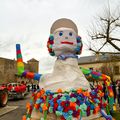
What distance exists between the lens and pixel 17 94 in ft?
59.7

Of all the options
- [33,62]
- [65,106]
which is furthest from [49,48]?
[33,62]

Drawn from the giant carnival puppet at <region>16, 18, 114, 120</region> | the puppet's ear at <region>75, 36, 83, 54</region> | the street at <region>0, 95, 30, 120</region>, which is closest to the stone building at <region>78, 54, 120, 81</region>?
the street at <region>0, 95, 30, 120</region>

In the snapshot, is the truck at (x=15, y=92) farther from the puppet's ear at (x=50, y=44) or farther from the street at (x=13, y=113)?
the puppet's ear at (x=50, y=44)

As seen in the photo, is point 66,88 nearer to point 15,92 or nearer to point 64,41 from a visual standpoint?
point 64,41

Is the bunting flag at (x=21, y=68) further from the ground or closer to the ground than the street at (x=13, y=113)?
further from the ground

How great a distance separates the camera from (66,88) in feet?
12.1

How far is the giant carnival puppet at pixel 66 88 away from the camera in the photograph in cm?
355

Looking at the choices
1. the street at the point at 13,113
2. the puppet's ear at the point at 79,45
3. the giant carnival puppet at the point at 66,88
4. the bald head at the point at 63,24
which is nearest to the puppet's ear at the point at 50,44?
the giant carnival puppet at the point at 66,88

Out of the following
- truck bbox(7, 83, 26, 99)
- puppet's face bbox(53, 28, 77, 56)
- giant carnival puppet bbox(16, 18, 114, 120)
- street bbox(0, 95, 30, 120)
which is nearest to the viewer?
giant carnival puppet bbox(16, 18, 114, 120)

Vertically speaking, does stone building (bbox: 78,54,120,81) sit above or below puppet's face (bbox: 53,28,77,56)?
above

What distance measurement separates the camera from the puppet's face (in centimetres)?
405

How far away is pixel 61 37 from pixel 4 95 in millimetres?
10277

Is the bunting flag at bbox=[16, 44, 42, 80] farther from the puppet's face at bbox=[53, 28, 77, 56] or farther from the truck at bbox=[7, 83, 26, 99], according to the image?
the truck at bbox=[7, 83, 26, 99]

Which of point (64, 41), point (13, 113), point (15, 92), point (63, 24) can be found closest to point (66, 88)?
point (64, 41)
